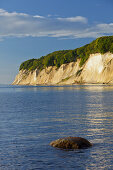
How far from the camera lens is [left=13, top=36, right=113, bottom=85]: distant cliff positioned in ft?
402

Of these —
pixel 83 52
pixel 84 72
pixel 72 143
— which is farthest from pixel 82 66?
pixel 72 143

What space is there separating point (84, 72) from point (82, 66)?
856 cm

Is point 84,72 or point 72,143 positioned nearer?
point 72,143

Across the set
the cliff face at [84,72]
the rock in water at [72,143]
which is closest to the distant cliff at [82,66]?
the cliff face at [84,72]

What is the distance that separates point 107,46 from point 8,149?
378ft

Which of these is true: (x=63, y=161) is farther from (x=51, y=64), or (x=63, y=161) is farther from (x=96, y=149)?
(x=51, y=64)

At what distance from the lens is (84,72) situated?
135 m

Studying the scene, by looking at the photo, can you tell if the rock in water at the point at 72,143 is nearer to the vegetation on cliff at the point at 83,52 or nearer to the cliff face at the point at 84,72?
the cliff face at the point at 84,72

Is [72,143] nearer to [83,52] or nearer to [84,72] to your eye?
[84,72]

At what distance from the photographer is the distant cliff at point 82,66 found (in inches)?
4828

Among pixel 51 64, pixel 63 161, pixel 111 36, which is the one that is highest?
pixel 111 36

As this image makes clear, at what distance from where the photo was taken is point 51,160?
1274 centimetres

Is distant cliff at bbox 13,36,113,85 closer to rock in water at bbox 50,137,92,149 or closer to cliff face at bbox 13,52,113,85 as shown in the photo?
cliff face at bbox 13,52,113,85

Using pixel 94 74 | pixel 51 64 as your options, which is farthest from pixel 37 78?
pixel 94 74
